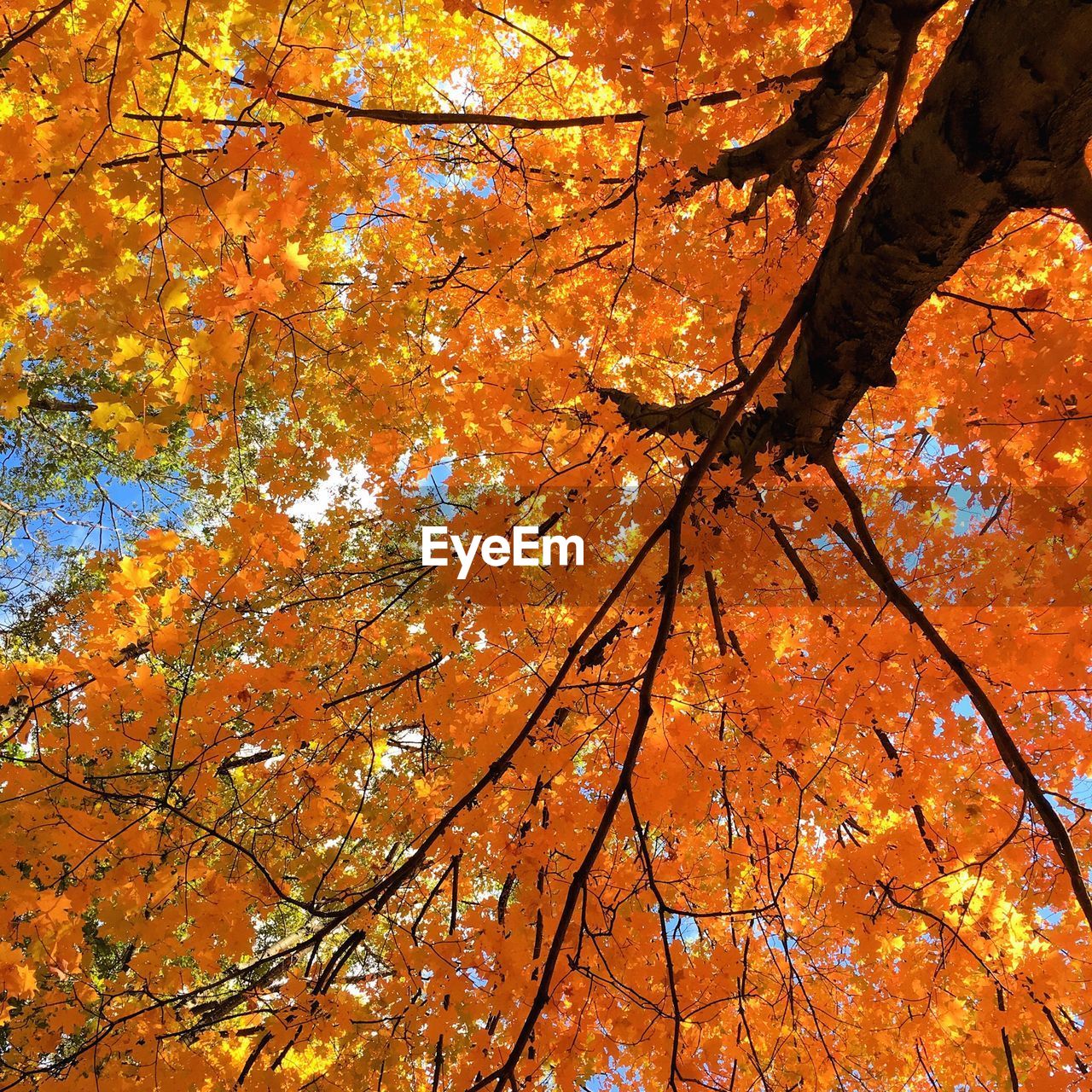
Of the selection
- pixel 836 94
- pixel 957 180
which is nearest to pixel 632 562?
pixel 957 180

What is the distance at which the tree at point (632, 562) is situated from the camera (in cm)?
199

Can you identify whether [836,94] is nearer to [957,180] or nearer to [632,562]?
[957,180]

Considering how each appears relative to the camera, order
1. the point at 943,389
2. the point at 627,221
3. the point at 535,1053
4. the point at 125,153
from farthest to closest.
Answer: the point at 627,221 < the point at 943,389 < the point at 125,153 < the point at 535,1053

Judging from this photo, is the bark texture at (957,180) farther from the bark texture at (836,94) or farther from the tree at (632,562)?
the bark texture at (836,94)

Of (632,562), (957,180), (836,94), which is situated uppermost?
(836,94)

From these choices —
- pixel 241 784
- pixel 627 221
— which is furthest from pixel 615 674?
pixel 241 784

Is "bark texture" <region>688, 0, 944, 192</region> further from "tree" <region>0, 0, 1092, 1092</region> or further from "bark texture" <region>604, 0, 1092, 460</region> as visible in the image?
"bark texture" <region>604, 0, 1092, 460</region>

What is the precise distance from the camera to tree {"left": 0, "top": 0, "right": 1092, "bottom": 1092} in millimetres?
1986

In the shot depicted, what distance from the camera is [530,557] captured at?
2768 mm

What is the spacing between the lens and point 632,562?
2.03 metres

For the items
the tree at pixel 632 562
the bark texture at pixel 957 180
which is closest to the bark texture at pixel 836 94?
the tree at pixel 632 562

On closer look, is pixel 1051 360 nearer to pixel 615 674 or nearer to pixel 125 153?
pixel 615 674

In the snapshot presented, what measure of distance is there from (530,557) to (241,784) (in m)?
3.49

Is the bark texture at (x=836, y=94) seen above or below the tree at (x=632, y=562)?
above
